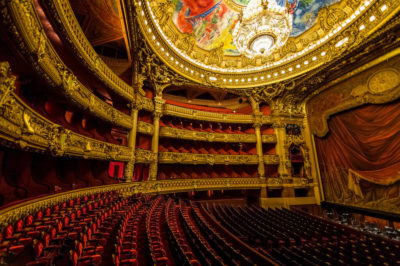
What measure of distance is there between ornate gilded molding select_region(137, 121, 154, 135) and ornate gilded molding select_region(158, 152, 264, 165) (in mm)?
1242

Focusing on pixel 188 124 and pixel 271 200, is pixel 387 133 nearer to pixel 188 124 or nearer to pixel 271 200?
pixel 271 200

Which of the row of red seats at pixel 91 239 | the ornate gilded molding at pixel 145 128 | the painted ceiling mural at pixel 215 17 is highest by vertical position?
the painted ceiling mural at pixel 215 17

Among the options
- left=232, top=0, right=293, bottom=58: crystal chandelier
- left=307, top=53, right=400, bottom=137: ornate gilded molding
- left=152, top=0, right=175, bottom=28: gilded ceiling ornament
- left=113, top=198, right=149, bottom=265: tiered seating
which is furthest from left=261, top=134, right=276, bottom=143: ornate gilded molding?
left=113, top=198, right=149, bottom=265: tiered seating

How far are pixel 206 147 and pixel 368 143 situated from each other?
8.14 meters

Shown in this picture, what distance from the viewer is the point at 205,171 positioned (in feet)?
35.8

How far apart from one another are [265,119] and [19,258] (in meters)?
12.3

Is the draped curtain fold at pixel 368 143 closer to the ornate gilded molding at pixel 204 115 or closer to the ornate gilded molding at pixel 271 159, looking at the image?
the ornate gilded molding at pixel 271 159

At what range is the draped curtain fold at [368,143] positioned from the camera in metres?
7.12

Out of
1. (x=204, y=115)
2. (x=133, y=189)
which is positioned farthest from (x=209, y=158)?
(x=133, y=189)

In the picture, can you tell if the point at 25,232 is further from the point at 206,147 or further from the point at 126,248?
the point at 206,147

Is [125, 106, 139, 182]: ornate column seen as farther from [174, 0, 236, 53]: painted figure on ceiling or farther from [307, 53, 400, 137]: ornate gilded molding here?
[307, 53, 400, 137]: ornate gilded molding

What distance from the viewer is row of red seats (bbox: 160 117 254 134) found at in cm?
1110

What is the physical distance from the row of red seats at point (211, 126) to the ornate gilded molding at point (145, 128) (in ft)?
6.42

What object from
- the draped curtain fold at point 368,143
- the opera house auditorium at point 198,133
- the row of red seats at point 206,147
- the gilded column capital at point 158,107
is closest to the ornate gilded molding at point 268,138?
the opera house auditorium at point 198,133
